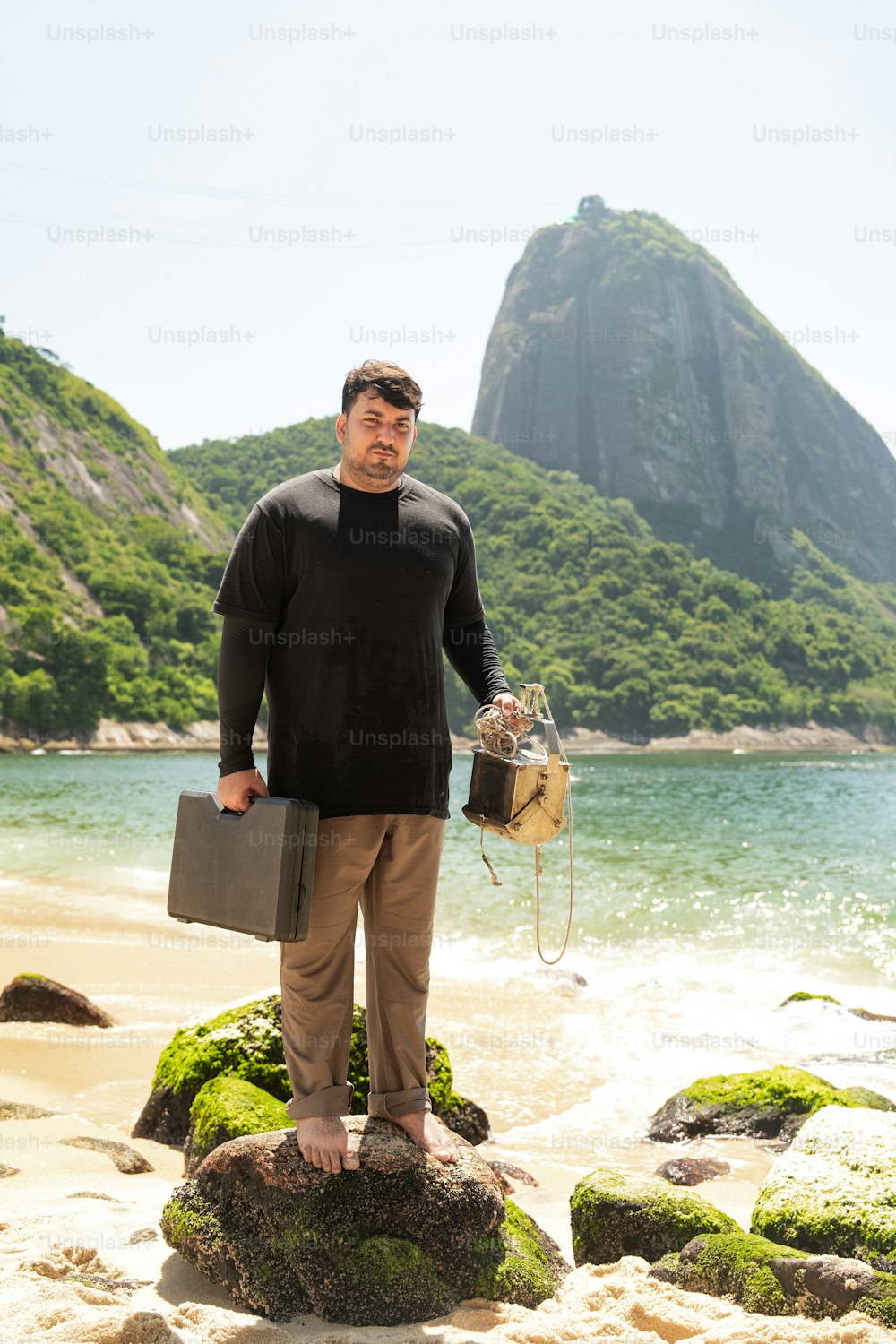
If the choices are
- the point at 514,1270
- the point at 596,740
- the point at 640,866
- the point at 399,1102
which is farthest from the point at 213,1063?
the point at 596,740

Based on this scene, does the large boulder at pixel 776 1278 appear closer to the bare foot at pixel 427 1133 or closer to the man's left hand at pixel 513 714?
the bare foot at pixel 427 1133

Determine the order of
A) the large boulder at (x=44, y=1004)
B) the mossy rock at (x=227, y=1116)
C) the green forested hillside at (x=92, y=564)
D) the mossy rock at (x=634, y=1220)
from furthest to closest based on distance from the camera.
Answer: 1. the green forested hillside at (x=92, y=564)
2. the large boulder at (x=44, y=1004)
3. the mossy rock at (x=227, y=1116)
4. the mossy rock at (x=634, y=1220)

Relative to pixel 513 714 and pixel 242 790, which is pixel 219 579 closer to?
pixel 513 714

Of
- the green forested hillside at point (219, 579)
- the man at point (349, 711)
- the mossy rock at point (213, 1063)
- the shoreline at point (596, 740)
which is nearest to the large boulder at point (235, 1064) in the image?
the mossy rock at point (213, 1063)

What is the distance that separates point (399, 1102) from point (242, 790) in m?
1.22

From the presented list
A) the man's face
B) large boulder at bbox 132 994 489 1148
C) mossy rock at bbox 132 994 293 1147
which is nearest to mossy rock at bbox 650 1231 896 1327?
large boulder at bbox 132 994 489 1148

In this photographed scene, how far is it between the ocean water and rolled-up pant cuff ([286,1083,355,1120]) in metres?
2.33

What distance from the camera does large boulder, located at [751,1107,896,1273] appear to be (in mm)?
4043

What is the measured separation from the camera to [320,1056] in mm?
3756

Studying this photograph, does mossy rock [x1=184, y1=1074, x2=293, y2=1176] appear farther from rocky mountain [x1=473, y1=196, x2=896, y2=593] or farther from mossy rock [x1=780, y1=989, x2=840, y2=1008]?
rocky mountain [x1=473, y1=196, x2=896, y2=593]

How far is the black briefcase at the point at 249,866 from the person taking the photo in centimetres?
352

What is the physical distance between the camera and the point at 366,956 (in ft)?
12.5

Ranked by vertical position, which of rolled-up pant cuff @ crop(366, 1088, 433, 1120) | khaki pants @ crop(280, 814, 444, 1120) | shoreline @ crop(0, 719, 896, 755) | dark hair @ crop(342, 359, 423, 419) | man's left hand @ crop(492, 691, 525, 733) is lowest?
shoreline @ crop(0, 719, 896, 755)

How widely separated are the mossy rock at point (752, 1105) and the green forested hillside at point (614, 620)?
7714 centimetres
